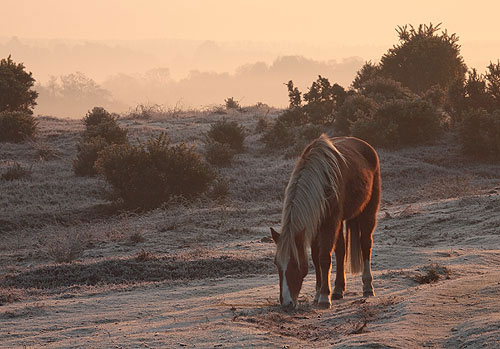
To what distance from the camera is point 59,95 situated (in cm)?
15562

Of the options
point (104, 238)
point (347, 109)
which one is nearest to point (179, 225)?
point (104, 238)

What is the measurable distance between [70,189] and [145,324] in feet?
49.2

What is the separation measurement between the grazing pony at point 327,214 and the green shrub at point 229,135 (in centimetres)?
1915

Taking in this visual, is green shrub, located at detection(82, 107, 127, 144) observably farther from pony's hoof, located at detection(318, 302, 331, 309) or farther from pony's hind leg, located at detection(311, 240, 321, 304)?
pony's hoof, located at detection(318, 302, 331, 309)

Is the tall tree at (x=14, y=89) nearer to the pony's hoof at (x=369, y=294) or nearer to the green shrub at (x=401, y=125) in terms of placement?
the green shrub at (x=401, y=125)

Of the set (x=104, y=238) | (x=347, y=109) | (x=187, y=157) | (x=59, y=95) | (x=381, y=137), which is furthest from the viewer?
(x=59, y=95)

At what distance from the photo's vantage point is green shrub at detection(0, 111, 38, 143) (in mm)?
28547

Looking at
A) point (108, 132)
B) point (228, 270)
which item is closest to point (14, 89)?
point (108, 132)

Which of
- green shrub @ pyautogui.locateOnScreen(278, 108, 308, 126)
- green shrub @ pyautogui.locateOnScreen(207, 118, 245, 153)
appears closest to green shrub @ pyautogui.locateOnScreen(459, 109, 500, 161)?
green shrub @ pyautogui.locateOnScreen(278, 108, 308, 126)

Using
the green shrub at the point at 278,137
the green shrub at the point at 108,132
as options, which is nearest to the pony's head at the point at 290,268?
the green shrub at the point at 108,132

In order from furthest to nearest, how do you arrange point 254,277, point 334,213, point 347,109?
point 347,109
point 254,277
point 334,213

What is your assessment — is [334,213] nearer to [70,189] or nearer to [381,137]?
[70,189]

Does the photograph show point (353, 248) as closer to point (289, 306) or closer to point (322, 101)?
point (289, 306)

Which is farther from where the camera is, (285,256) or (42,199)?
(42,199)
